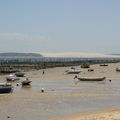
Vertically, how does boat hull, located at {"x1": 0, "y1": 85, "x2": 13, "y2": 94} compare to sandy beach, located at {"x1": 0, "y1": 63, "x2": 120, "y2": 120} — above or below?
above

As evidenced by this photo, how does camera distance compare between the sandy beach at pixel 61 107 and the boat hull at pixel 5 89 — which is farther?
the boat hull at pixel 5 89

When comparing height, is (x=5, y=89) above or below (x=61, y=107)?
above

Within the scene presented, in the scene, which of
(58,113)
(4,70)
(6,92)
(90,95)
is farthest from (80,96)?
(4,70)

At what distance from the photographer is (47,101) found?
36656 mm

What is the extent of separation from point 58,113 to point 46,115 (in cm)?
125

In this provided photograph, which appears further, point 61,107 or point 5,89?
point 5,89

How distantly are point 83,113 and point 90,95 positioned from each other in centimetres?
1246

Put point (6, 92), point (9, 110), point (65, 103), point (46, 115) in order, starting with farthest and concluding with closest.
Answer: point (6, 92) < point (65, 103) < point (9, 110) < point (46, 115)

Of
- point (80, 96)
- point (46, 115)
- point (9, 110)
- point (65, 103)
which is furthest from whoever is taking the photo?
point (80, 96)

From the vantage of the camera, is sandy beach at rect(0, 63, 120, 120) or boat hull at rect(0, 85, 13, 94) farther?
boat hull at rect(0, 85, 13, 94)

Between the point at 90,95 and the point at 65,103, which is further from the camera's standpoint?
the point at 90,95

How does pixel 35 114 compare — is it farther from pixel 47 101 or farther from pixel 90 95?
pixel 90 95

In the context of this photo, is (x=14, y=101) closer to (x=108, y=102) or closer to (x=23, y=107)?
(x=23, y=107)

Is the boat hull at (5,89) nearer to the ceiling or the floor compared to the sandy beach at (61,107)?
nearer to the ceiling
